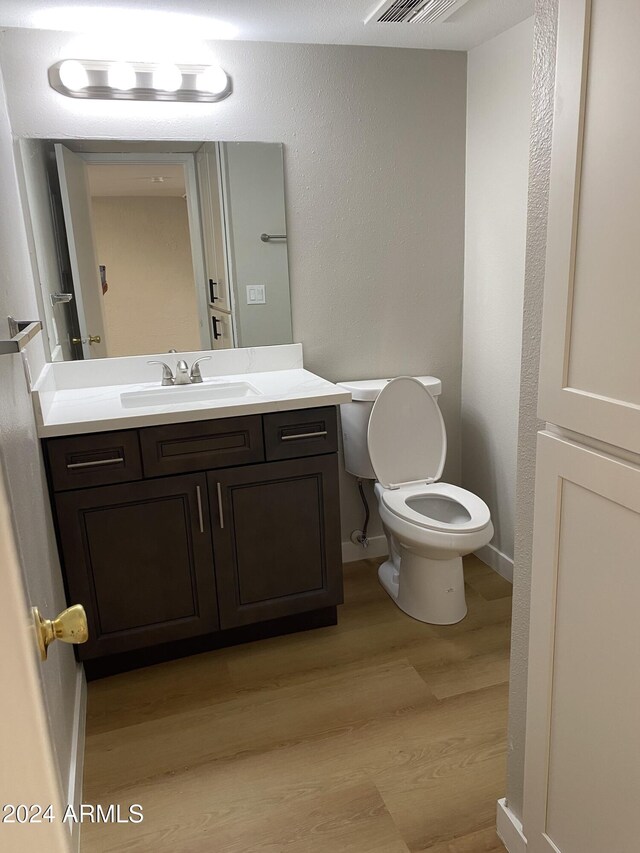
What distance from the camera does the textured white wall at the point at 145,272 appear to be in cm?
241

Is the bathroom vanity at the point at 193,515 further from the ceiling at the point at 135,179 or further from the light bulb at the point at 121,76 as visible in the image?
the light bulb at the point at 121,76

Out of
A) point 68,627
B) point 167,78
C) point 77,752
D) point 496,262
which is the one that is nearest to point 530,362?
point 68,627

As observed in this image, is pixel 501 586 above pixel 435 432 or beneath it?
beneath

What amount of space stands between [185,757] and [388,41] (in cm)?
264

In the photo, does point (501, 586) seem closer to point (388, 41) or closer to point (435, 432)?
point (435, 432)

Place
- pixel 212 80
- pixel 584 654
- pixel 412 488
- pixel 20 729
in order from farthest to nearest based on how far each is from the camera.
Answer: pixel 412 488, pixel 212 80, pixel 584 654, pixel 20 729

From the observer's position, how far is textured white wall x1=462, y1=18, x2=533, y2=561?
94.6 inches

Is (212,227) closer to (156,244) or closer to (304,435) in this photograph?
(156,244)

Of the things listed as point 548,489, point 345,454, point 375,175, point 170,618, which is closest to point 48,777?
point 548,489

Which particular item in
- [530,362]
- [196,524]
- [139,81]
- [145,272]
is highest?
[139,81]

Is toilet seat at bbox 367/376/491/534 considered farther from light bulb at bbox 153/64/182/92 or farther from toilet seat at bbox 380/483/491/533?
light bulb at bbox 153/64/182/92

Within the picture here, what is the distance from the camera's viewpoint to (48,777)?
0.51 m

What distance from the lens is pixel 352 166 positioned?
2.63 m

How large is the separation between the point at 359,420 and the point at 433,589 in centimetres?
74
